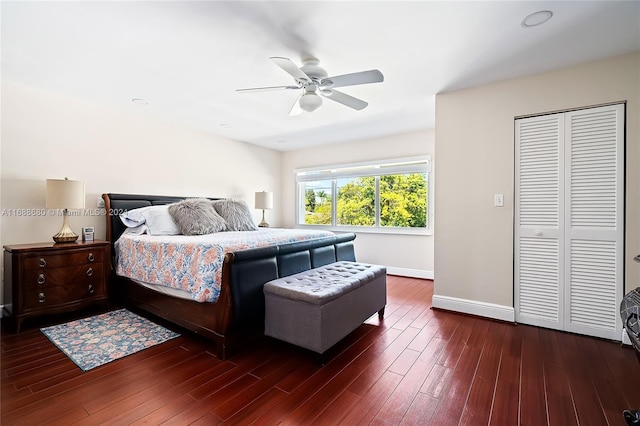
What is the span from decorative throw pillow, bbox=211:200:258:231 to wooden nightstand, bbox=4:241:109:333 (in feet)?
4.29

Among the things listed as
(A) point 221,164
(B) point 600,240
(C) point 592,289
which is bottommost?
(C) point 592,289

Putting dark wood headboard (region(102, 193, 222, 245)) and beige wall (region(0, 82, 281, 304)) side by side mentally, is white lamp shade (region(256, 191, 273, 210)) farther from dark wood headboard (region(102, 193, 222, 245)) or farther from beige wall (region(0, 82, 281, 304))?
dark wood headboard (region(102, 193, 222, 245))

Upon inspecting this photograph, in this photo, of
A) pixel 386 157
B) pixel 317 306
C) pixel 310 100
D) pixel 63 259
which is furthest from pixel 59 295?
pixel 386 157

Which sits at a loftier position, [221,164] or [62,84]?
[62,84]

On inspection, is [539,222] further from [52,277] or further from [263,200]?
[52,277]

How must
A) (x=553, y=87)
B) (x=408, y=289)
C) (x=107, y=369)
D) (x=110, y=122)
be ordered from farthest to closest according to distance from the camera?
(x=408, y=289), (x=110, y=122), (x=553, y=87), (x=107, y=369)

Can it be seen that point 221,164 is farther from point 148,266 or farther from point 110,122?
point 148,266

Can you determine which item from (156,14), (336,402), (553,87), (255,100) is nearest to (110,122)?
(255,100)

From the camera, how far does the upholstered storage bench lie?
2.01 m

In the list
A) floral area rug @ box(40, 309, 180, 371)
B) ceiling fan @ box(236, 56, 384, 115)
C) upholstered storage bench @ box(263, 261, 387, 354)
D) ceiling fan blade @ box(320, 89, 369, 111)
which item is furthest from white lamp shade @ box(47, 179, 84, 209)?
ceiling fan blade @ box(320, 89, 369, 111)

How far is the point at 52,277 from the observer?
2.77 meters

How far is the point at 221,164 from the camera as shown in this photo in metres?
4.91

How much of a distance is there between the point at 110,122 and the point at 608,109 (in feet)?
16.9

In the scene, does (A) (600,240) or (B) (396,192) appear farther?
(B) (396,192)
